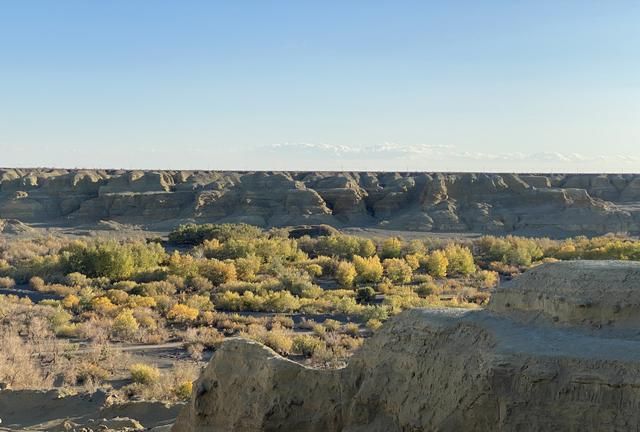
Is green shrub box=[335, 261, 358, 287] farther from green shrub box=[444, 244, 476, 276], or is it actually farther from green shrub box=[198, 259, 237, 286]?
green shrub box=[444, 244, 476, 276]

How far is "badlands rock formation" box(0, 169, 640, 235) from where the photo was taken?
63531 mm

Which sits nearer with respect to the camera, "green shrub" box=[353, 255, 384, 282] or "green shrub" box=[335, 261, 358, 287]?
"green shrub" box=[335, 261, 358, 287]

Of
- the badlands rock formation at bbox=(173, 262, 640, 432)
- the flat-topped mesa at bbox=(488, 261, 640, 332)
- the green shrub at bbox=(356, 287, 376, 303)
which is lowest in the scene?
the green shrub at bbox=(356, 287, 376, 303)

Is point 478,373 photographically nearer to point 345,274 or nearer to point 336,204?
point 345,274

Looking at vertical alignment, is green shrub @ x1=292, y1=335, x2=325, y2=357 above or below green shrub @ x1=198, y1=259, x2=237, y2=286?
above

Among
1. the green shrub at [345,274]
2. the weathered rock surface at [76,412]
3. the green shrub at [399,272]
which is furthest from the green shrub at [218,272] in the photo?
the weathered rock surface at [76,412]

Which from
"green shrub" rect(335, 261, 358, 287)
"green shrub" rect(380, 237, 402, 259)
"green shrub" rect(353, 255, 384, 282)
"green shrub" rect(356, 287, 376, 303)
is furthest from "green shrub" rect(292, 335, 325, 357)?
"green shrub" rect(380, 237, 402, 259)

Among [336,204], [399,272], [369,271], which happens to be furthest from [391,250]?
[336,204]

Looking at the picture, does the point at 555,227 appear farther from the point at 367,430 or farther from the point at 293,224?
the point at 367,430

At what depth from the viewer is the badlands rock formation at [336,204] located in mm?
63531

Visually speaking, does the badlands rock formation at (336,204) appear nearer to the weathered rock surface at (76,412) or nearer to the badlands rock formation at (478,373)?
the weathered rock surface at (76,412)

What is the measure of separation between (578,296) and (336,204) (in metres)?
66.9

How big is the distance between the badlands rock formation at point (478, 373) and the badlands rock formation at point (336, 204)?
5695 cm

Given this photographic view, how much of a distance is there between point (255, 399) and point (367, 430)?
4.08ft
